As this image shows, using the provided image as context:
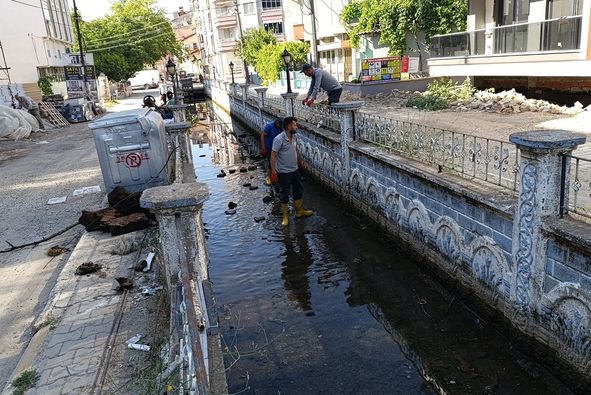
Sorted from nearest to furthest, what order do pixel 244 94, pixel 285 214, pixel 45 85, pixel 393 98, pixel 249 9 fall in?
pixel 285 214
pixel 393 98
pixel 244 94
pixel 45 85
pixel 249 9

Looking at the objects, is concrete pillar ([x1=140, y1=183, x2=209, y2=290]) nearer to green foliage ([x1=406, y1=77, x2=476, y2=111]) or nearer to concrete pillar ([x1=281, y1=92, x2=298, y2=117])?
concrete pillar ([x1=281, y1=92, x2=298, y2=117])

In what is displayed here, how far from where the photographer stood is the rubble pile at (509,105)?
12.1m

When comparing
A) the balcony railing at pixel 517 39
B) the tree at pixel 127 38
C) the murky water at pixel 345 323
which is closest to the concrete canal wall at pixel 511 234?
the murky water at pixel 345 323

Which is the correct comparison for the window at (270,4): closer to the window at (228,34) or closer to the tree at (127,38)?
the window at (228,34)

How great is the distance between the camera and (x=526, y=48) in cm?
1352

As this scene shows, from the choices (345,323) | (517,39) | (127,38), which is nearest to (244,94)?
(517,39)

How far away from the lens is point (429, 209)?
6164 mm

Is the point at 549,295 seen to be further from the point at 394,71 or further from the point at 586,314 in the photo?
the point at 394,71

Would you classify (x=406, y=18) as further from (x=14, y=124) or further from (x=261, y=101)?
(x=14, y=124)

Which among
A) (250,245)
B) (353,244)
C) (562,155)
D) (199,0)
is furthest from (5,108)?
(199,0)

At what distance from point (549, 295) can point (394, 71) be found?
62.2 ft

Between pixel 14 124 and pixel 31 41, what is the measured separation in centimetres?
1409

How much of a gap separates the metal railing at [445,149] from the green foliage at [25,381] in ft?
15.6

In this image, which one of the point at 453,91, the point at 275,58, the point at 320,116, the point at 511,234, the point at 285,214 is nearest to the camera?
the point at 511,234
